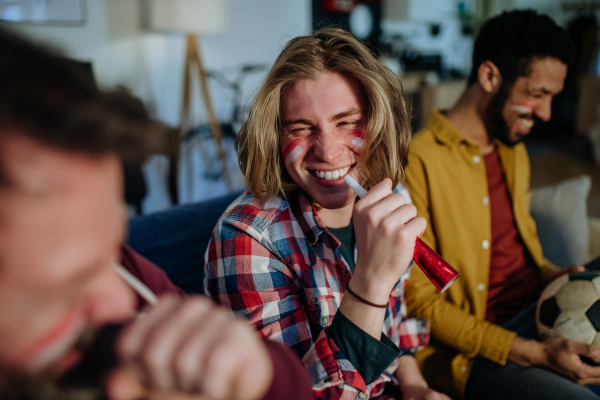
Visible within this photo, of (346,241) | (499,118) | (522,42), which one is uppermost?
(522,42)

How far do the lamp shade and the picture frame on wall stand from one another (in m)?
0.41

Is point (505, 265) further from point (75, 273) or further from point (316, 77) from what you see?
point (75, 273)

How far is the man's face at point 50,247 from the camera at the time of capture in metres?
0.22

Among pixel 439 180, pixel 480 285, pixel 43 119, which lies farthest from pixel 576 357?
pixel 43 119

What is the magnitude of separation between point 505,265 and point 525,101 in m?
0.52

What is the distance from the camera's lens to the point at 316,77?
818mm

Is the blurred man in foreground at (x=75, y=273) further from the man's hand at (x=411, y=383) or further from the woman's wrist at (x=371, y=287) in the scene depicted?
the man's hand at (x=411, y=383)

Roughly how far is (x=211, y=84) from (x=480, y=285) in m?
2.78

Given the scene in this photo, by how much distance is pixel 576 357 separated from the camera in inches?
37.6

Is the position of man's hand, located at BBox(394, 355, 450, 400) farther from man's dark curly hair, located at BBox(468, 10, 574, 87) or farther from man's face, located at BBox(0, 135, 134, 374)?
man's dark curly hair, located at BBox(468, 10, 574, 87)

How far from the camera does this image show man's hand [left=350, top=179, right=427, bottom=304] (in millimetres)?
608

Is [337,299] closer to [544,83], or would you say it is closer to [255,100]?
[255,100]

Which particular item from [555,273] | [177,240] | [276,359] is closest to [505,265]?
[555,273]

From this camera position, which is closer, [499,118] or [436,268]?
[436,268]
